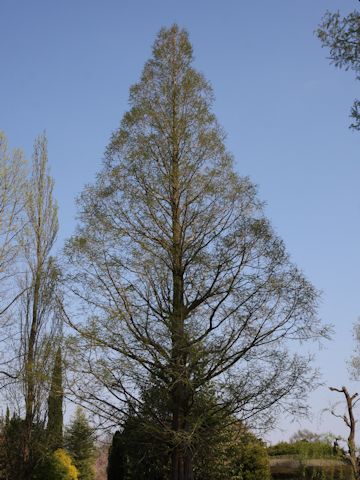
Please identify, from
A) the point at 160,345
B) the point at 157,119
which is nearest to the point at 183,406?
the point at 160,345

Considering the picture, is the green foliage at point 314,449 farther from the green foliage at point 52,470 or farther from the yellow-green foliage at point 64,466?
the green foliage at point 52,470

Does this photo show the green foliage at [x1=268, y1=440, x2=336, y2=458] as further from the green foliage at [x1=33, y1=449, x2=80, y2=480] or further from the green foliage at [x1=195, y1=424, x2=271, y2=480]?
the green foliage at [x1=33, y1=449, x2=80, y2=480]

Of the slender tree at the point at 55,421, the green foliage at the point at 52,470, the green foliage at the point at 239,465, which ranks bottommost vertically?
the green foliage at the point at 52,470

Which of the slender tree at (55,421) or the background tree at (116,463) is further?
the background tree at (116,463)

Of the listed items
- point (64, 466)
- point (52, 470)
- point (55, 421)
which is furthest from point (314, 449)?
point (52, 470)

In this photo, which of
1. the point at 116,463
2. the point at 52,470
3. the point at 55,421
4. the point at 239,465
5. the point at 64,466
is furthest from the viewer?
the point at 64,466

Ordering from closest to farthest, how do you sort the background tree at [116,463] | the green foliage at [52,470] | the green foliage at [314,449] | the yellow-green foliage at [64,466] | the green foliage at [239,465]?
the green foliage at [239,465] → the green foliage at [314,449] → the background tree at [116,463] → the green foliage at [52,470] → the yellow-green foliage at [64,466]

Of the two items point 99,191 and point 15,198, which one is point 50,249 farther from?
point 99,191

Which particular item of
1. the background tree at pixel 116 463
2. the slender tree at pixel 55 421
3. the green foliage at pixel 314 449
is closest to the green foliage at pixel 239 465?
the green foliage at pixel 314 449

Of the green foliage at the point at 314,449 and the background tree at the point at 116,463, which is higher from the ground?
the green foliage at the point at 314,449

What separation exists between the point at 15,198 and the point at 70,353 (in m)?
6.53

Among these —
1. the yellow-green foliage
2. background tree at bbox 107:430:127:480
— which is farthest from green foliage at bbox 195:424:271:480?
the yellow-green foliage

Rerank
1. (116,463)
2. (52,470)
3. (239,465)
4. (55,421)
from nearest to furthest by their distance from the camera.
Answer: (239,465)
(55,421)
(116,463)
(52,470)

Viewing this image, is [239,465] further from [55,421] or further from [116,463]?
[55,421]
